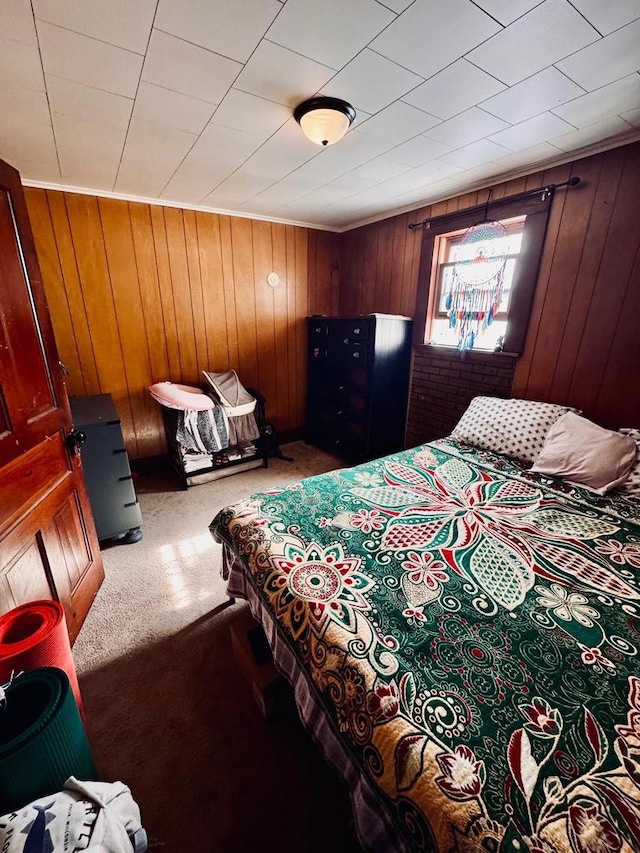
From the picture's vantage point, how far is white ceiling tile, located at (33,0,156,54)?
3.63 feet

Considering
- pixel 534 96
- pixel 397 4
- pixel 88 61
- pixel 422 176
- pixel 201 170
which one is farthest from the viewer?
pixel 422 176

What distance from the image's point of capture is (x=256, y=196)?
2.93m

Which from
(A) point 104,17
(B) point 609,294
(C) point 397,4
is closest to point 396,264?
(B) point 609,294

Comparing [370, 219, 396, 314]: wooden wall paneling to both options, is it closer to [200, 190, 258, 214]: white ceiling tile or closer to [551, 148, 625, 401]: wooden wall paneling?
[200, 190, 258, 214]: white ceiling tile

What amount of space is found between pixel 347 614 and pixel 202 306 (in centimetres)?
323

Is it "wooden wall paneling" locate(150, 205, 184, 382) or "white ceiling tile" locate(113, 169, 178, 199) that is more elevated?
"white ceiling tile" locate(113, 169, 178, 199)

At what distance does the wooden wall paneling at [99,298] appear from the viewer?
9.11 feet

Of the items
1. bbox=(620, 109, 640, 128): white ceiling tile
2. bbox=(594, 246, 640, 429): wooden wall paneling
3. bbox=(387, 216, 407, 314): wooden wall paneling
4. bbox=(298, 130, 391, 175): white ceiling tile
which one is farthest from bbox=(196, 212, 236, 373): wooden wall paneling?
bbox=(594, 246, 640, 429): wooden wall paneling

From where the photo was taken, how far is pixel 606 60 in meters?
1.36

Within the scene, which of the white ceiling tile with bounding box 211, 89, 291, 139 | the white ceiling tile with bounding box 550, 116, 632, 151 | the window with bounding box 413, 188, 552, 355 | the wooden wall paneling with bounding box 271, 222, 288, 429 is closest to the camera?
the white ceiling tile with bounding box 211, 89, 291, 139

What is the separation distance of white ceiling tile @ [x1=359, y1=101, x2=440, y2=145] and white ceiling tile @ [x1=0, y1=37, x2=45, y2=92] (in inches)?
57.3

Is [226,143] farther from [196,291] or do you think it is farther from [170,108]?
[196,291]

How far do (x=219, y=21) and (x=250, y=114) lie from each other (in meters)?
0.57

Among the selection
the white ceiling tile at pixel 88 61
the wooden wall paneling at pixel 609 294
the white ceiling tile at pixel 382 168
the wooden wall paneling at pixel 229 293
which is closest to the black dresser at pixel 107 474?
the wooden wall paneling at pixel 229 293
